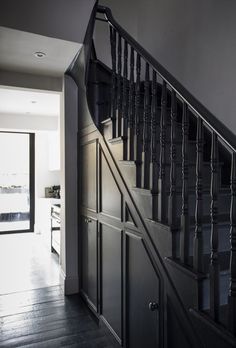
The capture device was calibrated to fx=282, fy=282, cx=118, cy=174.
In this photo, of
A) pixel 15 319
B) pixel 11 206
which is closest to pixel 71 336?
pixel 15 319

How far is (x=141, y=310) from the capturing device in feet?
6.21

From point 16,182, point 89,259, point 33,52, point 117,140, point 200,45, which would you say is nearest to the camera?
point 117,140

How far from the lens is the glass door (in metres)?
6.66

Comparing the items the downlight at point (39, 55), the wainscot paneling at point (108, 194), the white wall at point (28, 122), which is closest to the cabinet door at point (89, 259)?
the wainscot paneling at point (108, 194)

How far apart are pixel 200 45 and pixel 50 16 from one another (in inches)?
54.5

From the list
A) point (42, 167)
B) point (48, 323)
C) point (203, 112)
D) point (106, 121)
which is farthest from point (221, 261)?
point (42, 167)

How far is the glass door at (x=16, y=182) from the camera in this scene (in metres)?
6.66

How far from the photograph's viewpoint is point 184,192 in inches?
58.5

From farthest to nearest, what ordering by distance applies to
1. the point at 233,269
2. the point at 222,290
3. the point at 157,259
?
the point at 157,259, the point at 222,290, the point at 233,269

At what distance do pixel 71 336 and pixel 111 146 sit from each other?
1.69m

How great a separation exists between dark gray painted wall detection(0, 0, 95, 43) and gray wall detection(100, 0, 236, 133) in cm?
95

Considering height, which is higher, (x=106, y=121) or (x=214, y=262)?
(x=106, y=121)

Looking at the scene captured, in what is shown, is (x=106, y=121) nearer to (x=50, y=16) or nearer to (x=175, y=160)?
(x=175, y=160)

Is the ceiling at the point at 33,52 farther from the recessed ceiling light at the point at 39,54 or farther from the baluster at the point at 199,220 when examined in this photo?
the baluster at the point at 199,220
